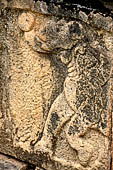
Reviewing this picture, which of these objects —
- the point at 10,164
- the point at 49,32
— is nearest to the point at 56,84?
the point at 49,32

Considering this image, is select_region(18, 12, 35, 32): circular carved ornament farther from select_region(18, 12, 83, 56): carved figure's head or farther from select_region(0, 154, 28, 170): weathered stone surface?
select_region(0, 154, 28, 170): weathered stone surface

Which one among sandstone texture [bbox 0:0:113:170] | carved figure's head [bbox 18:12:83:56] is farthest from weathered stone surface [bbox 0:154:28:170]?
carved figure's head [bbox 18:12:83:56]

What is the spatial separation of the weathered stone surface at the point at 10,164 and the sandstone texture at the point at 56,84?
41 mm

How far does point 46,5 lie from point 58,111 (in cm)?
60

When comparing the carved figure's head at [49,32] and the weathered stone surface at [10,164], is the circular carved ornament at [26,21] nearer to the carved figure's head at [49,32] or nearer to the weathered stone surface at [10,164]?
the carved figure's head at [49,32]

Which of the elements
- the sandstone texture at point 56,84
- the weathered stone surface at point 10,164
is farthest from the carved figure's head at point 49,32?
the weathered stone surface at point 10,164

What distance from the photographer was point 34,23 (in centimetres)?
320

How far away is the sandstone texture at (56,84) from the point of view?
304cm

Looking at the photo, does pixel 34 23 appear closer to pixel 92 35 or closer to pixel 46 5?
pixel 46 5

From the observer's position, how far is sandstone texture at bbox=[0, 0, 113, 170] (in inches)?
120

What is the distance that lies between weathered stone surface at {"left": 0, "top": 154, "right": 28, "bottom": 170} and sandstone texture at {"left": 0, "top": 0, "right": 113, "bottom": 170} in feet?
0.14

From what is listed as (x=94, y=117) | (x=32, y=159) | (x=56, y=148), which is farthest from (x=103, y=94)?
(x=32, y=159)

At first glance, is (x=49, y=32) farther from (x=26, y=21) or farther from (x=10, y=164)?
(x=10, y=164)

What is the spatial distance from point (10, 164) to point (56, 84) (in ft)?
2.15
